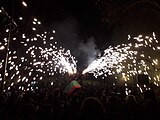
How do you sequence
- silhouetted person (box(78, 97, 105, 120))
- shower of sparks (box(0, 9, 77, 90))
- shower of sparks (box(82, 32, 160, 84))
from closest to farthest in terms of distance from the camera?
silhouetted person (box(78, 97, 105, 120))
shower of sparks (box(0, 9, 77, 90))
shower of sparks (box(82, 32, 160, 84))

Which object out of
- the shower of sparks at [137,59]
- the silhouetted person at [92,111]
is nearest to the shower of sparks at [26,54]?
the shower of sparks at [137,59]

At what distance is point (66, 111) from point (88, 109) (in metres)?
1.91

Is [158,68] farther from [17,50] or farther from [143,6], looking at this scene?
[17,50]

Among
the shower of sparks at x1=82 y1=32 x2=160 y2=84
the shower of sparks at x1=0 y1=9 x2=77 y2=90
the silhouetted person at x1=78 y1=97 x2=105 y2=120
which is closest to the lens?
the silhouetted person at x1=78 y1=97 x2=105 y2=120

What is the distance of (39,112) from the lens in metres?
6.39

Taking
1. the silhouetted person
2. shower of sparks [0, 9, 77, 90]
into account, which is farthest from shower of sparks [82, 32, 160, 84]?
the silhouetted person

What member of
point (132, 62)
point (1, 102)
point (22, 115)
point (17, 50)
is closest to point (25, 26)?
point (17, 50)

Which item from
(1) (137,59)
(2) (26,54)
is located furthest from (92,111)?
(1) (137,59)

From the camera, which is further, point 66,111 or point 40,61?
point 40,61

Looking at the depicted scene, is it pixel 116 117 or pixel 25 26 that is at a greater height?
pixel 25 26

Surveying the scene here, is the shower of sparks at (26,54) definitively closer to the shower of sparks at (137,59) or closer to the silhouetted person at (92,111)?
the shower of sparks at (137,59)

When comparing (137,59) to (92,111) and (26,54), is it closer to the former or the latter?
(26,54)

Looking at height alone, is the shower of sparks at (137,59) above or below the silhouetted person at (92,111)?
above

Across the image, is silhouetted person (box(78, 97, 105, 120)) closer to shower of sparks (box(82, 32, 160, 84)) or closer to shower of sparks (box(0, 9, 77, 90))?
shower of sparks (box(0, 9, 77, 90))
